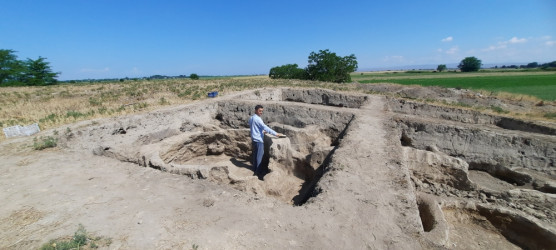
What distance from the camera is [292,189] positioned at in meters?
7.10

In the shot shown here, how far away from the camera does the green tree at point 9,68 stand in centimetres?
3040

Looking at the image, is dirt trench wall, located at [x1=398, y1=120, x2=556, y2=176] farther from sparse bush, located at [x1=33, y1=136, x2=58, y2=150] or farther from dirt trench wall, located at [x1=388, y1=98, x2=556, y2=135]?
sparse bush, located at [x1=33, y1=136, x2=58, y2=150]

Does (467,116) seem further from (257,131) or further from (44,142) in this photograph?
(44,142)

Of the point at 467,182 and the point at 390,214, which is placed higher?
the point at 390,214

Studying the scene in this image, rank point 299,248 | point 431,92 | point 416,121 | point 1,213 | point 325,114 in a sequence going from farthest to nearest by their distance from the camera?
point 431,92 < point 325,114 < point 416,121 < point 1,213 < point 299,248

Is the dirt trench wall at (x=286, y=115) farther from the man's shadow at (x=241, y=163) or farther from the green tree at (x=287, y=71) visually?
the green tree at (x=287, y=71)

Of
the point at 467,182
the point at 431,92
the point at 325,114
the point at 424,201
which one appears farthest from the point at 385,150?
the point at 431,92

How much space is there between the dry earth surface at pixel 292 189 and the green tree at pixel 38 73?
3744 cm

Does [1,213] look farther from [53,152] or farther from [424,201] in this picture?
[424,201]

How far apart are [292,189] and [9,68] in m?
44.8

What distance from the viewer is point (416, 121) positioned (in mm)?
8922

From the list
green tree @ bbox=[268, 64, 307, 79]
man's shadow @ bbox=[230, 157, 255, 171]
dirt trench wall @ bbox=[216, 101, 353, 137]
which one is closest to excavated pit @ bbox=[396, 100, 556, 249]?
dirt trench wall @ bbox=[216, 101, 353, 137]

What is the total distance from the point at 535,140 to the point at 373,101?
6724 mm


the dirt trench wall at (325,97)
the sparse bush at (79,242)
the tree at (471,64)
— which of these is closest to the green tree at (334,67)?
the dirt trench wall at (325,97)
